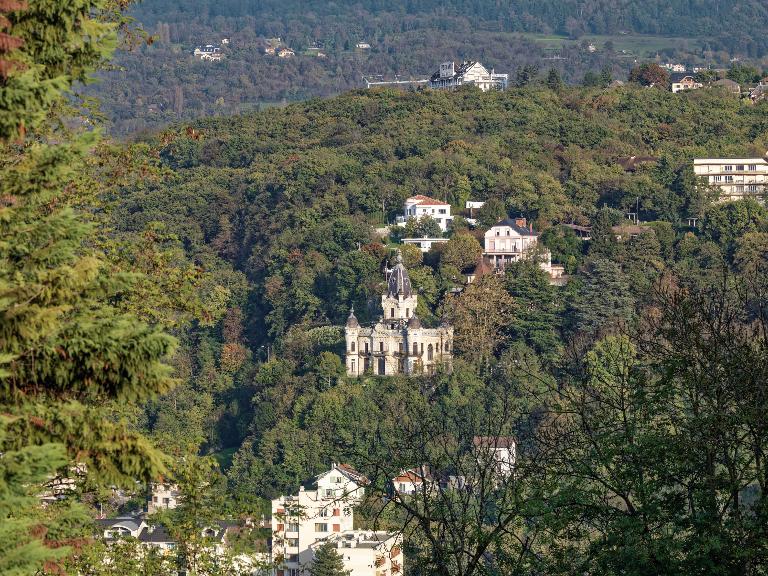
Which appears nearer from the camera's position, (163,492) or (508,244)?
(163,492)

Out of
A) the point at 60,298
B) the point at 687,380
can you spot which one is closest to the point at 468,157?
the point at 687,380

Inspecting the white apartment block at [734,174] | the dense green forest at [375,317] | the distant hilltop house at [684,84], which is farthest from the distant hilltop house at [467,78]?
the white apartment block at [734,174]

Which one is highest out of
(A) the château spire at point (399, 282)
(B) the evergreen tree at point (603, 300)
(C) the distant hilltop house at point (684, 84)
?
(A) the château spire at point (399, 282)

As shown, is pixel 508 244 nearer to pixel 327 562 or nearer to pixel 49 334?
pixel 327 562

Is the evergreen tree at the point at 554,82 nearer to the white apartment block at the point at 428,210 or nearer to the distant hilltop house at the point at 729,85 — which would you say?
the distant hilltop house at the point at 729,85

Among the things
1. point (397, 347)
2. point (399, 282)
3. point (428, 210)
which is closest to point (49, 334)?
point (397, 347)

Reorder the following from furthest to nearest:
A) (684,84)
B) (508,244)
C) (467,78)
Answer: (467,78) < (684,84) < (508,244)
